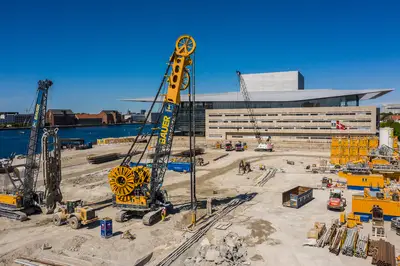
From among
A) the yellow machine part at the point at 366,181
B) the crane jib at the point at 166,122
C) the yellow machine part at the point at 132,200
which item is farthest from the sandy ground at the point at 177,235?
the crane jib at the point at 166,122

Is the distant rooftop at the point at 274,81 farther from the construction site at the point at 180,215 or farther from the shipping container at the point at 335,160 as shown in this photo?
the construction site at the point at 180,215

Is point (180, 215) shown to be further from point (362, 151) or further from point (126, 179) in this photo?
point (362, 151)

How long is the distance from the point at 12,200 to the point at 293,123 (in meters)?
68.3

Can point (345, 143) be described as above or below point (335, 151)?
above

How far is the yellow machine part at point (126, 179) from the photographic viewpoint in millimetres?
23625

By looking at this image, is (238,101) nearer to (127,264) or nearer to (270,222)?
(270,222)

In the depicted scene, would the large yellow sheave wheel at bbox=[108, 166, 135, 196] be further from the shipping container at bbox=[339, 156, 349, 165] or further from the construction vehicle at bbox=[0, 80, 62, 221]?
the shipping container at bbox=[339, 156, 349, 165]

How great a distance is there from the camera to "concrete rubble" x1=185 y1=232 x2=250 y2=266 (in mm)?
16141

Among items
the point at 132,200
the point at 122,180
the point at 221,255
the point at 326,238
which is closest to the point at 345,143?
the point at 326,238

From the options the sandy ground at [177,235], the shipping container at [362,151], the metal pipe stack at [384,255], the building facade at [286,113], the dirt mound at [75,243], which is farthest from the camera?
the building facade at [286,113]

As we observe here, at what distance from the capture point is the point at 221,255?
54.1 feet

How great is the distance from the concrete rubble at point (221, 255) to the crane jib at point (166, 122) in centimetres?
937

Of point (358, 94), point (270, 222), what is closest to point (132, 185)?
point (270, 222)

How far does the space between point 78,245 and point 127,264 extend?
4.28 metres
